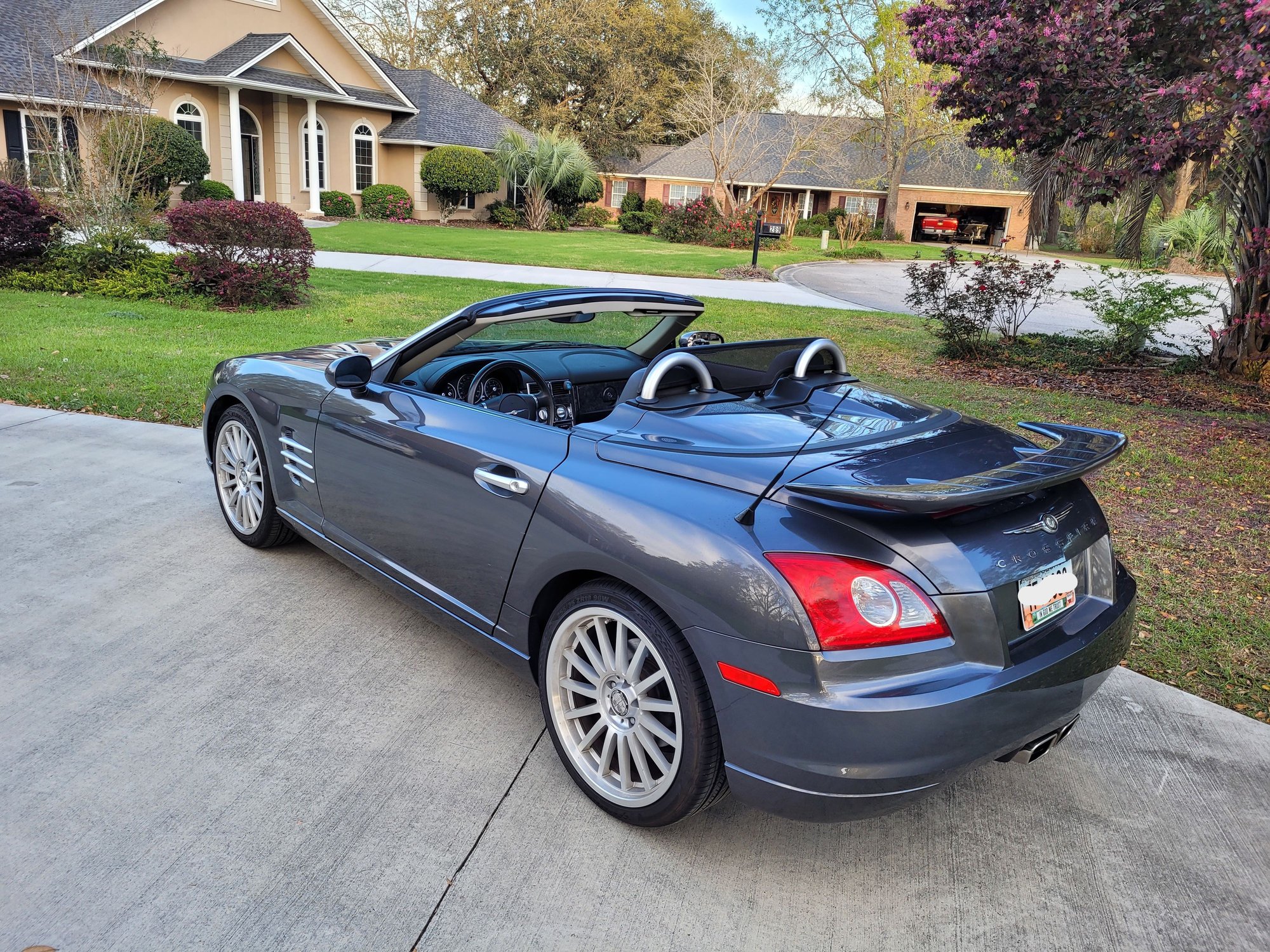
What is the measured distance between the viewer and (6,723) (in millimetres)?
3092

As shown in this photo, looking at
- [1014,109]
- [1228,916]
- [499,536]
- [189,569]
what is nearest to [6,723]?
[189,569]

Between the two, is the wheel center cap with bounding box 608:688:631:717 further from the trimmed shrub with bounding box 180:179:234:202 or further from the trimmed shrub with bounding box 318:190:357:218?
the trimmed shrub with bounding box 318:190:357:218

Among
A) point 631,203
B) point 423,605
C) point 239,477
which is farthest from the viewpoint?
point 631,203

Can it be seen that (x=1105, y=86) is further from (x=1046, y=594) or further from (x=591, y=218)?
(x=591, y=218)

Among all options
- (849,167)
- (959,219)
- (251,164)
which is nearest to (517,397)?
(251,164)

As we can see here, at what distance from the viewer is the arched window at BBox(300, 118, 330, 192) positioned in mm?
30297

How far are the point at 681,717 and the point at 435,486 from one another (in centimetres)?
129

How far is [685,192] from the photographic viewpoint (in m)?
46.7

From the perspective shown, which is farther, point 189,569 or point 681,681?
point 189,569

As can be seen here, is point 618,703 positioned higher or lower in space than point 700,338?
lower

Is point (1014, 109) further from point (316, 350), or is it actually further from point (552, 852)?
point (552, 852)

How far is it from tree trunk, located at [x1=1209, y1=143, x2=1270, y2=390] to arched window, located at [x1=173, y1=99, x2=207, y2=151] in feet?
86.8

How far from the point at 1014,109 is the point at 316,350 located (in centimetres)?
763

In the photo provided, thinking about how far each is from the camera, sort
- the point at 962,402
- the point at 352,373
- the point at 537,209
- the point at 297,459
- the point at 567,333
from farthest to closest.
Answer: the point at 537,209 < the point at 962,402 < the point at 297,459 < the point at 567,333 < the point at 352,373
